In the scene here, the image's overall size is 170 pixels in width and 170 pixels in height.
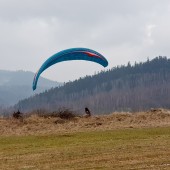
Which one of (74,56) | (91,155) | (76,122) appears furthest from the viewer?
(74,56)

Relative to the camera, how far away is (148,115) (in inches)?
1624

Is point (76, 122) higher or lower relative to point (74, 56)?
lower

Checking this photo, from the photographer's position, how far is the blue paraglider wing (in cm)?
4188

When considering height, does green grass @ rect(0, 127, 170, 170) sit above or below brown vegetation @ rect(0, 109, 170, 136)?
below

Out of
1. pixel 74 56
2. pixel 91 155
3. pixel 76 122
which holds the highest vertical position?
pixel 74 56

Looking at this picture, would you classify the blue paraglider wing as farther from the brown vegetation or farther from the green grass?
the green grass

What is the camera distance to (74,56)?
139 feet

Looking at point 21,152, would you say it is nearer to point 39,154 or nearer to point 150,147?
point 39,154

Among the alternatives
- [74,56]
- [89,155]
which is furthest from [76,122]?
[89,155]

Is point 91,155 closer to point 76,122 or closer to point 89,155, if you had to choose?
point 89,155

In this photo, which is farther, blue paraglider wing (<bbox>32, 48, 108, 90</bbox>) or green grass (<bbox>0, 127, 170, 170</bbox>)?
blue paraglider wing (<bbox>32, 48, 108, 90</bbox>)

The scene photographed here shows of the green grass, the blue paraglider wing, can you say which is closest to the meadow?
the green grass

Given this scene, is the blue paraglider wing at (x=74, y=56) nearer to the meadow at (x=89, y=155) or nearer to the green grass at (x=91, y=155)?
the meadow at (x=89, y=155)

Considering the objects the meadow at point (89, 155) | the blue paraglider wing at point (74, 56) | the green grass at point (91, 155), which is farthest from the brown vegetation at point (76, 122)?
the green grass at point (91, 155)
